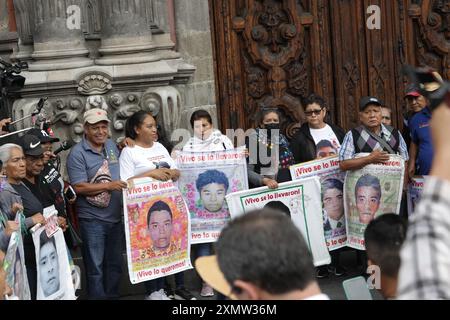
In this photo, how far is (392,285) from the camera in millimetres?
3953

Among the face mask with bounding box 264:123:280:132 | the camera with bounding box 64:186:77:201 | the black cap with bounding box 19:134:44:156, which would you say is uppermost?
the black cap with bounding box 19:134:44:156

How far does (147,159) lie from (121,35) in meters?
1.76

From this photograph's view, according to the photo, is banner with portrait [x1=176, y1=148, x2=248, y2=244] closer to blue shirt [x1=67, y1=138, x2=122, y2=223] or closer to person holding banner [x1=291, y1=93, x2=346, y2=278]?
blue shirt [x1=67, y1=138, x2=122, y2=223]

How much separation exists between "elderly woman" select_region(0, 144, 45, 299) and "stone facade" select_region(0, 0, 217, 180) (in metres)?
1.91

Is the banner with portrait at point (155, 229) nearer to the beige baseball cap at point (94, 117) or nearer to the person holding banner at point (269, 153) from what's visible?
the beige baseball cap at point (94, 117)

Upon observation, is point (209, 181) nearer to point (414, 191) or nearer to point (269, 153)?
point (269, 153)

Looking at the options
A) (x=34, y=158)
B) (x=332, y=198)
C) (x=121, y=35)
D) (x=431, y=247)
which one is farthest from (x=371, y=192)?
(x=431, y=247)

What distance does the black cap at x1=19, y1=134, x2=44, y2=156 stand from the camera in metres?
7.73

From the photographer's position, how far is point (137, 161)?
8414 mm

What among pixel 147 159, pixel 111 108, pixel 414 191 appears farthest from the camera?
pixel 111 108

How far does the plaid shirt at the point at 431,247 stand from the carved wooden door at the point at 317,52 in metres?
8.47

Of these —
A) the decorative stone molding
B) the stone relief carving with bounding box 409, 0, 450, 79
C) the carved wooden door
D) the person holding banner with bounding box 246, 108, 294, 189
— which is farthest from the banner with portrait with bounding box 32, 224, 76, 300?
the stone relief carving with bounding box 409, 0, 450, 79
